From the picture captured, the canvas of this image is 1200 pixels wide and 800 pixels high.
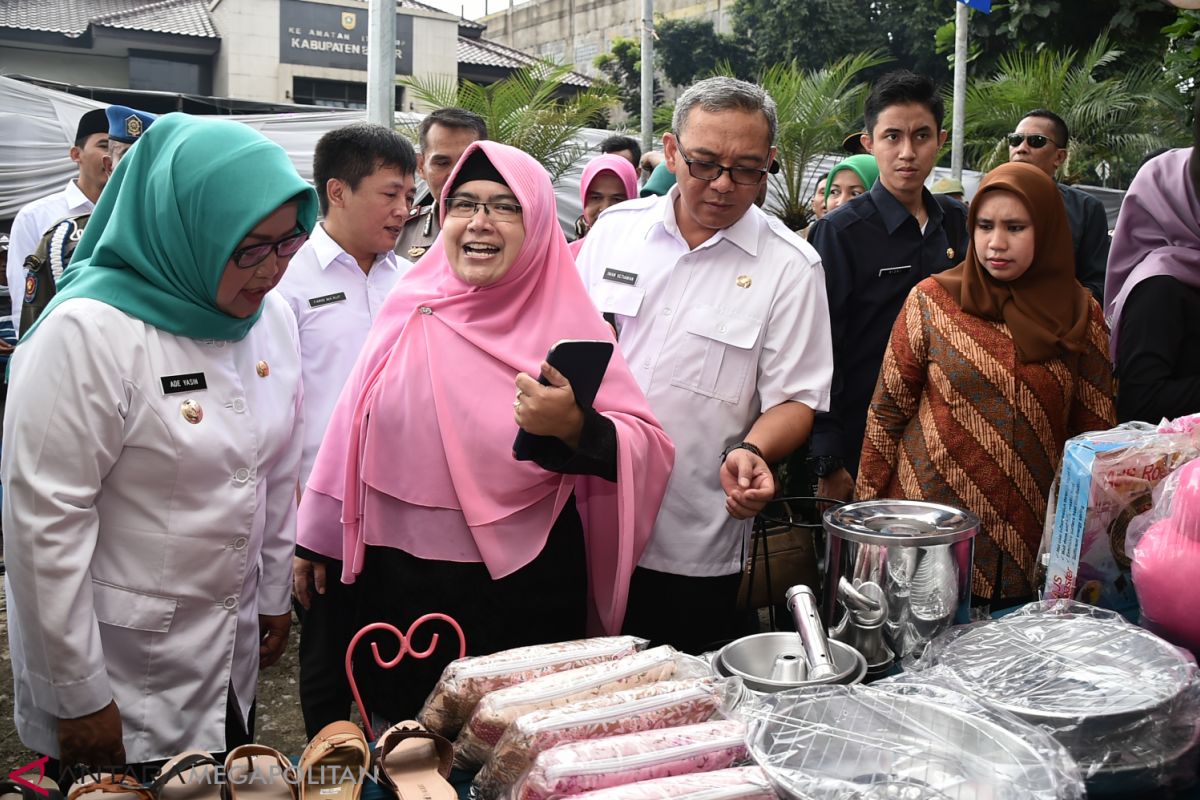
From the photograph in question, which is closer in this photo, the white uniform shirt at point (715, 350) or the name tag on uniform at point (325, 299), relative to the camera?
the white uniform shirt at point (715, 350)

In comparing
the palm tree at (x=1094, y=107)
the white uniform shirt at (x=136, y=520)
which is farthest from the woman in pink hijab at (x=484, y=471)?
the palm tree at (x=1094, y=107)

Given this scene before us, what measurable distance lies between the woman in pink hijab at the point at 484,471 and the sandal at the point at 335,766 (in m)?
0.65

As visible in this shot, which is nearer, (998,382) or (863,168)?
(998,382)

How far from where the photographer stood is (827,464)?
266 centimetres

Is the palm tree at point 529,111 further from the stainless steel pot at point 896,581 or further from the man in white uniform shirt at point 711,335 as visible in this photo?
the stainless steel pot at point 896,581

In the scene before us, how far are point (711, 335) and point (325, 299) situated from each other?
122cm

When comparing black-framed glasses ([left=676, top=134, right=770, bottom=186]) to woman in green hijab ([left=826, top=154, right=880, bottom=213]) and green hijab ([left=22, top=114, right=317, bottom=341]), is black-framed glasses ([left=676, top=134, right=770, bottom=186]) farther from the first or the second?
woman in green hijab ([left=826, top=154, right=880, bottom=213])

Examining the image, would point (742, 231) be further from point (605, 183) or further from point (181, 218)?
point (605, 183)

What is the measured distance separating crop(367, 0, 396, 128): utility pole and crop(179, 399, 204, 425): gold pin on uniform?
12.7ft

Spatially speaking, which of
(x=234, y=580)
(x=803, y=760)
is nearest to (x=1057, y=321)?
(x=803, y=760)

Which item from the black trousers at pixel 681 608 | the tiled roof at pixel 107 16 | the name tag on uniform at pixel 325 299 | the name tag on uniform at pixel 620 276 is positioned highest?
the tiled roof at pixel 107 16

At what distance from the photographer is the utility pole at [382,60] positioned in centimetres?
534

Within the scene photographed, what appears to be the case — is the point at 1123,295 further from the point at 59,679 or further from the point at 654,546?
the point at 59,679

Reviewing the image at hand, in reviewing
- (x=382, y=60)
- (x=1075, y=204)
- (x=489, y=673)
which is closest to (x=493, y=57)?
(x=382, y=60)
